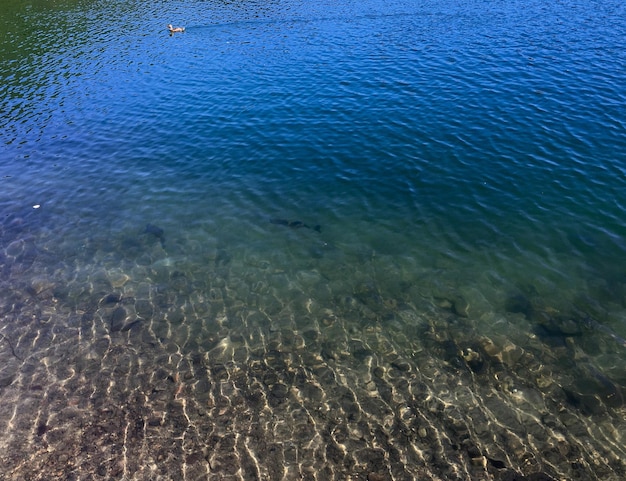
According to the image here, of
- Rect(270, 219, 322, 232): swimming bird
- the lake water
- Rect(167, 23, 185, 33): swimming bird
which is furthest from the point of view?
Rect(167, 23, 185, 33): swimming bird

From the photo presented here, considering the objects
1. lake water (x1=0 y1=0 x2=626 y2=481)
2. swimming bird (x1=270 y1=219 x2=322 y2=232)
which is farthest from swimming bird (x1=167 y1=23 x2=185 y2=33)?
swimming bird (x1=270 y1=219 x2=322 y2=232)

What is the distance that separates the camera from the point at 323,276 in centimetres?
2489

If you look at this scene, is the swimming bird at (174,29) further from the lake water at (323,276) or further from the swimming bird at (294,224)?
the swimming bird at (294,224)

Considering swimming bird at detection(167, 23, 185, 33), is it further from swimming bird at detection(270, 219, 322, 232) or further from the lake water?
swimming bird at detection(270, 219, 322, 232)

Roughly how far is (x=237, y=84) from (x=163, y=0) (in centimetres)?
7438

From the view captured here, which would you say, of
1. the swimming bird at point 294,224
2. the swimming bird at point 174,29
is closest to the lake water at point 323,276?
the swimming bird at point 294,224

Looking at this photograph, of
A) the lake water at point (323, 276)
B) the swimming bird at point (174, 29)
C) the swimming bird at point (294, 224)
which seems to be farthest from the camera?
the swimming bird at point (174, 29)

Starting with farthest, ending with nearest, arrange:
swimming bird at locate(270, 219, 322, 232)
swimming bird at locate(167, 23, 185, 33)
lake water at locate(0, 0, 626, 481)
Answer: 1. swimming bird at locate(167, 23, 185, 33)
2. swimming bird at locate(270, 219, 322, 232)
3. lake water at locate(0, 0, 626, 481)

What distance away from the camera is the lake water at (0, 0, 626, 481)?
16750 mm

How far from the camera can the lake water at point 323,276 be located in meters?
16.8

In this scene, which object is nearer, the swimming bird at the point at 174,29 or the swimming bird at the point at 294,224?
the swimming bird at the point at 294,224

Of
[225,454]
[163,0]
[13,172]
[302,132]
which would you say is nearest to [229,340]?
[225,454]

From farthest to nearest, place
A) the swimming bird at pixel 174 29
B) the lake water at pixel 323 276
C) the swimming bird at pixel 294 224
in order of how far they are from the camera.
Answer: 1. the swimming bird at pixel 174 29
2. the swimming bird at pixel 294 224
3. the lake water at pixel 323 276

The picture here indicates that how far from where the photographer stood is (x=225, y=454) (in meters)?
16.3
